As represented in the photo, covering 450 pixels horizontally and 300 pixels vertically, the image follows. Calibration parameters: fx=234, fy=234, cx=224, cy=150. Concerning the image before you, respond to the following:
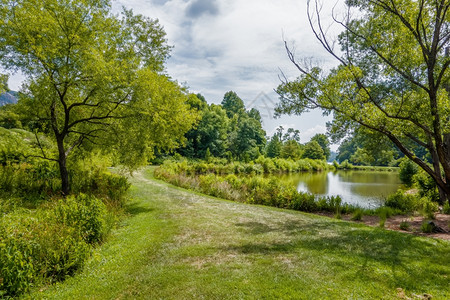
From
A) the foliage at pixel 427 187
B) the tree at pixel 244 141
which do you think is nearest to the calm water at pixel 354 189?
the foliage at pixel 427 187

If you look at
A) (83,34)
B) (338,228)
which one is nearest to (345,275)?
(338,228)

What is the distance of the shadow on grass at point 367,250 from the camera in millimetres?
4312

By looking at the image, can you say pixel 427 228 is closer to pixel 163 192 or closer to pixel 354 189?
pixel 163 192

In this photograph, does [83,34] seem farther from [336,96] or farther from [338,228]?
[338,228]

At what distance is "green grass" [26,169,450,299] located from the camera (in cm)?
385

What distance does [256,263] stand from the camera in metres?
4.78

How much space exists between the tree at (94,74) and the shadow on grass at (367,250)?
5010mm

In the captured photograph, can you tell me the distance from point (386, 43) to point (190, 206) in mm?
9471

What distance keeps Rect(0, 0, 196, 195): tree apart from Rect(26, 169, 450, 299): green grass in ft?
12.0

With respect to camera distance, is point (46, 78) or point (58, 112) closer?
point (46, 78)

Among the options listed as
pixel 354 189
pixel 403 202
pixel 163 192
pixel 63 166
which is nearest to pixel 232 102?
pixel 354 189

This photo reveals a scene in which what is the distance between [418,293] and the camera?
385 cm

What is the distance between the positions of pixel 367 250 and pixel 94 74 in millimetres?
9166

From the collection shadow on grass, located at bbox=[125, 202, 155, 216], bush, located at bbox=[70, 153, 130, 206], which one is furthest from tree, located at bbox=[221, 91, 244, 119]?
shadow on grass, located at bbox=[125, 202, 155, 216]
